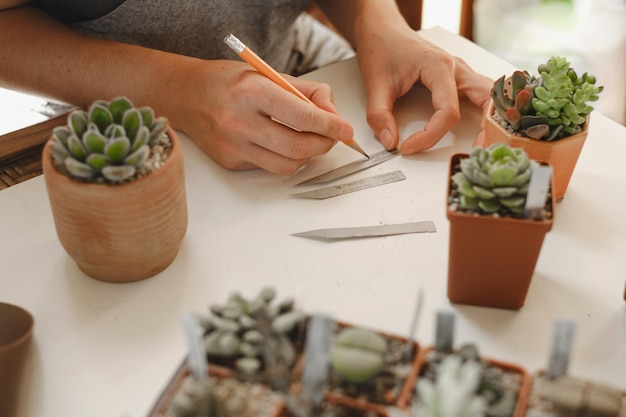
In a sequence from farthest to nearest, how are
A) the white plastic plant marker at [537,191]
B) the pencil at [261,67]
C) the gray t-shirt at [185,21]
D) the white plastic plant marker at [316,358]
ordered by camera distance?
1. the gray t-shirt at [185,21]
2. the pencil at [261,67]
3. the white plastic plant marker at [537,191]
4. the white plastic plant marker at [316,358]

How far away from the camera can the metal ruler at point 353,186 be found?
94 centimetres

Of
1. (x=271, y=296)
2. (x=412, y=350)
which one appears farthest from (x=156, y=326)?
(x=412, y=350)

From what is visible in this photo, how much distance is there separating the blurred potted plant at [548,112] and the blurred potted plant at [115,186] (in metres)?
0.41

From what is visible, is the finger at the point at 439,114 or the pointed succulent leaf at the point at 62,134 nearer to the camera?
the pointed succulent leaf at the point at 62,134

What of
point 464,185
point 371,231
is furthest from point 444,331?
point 371,231

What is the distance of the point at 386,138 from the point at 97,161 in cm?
46

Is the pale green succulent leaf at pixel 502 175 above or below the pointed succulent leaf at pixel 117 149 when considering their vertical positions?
below

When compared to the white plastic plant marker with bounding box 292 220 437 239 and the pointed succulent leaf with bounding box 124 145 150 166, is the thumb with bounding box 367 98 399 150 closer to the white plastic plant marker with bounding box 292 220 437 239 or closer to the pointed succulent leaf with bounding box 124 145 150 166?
the white plastic plant marker with bounding box 292 220 437 239

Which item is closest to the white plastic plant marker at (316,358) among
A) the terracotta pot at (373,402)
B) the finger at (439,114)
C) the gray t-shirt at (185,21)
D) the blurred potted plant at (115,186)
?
the terracotta pot at (373,402)

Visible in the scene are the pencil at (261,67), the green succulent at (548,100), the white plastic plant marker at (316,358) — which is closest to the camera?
the white plastic plant marker at (316,358)

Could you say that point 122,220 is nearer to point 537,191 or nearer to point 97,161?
point 97,161

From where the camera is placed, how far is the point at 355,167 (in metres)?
0.99

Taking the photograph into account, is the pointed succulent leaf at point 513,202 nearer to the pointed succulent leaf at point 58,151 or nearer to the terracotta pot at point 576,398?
the terracotta pot at point 576,398

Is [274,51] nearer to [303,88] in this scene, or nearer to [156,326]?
[303,88]
